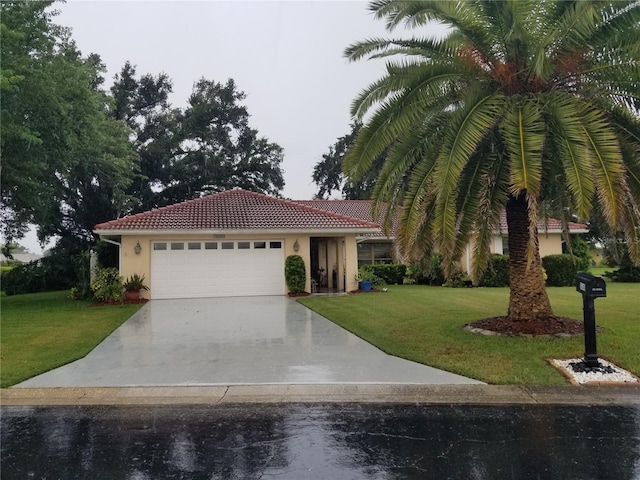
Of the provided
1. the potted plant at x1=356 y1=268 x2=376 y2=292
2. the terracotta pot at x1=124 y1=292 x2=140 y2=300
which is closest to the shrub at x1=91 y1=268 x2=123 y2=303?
the terracotta pot at x1=124 y1=292 x2=140 y2=300

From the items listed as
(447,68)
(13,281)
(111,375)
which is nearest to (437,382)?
(111,375)

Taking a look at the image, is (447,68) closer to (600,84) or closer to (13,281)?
(600,84)

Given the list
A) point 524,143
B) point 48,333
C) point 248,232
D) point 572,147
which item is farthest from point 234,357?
point 248,232

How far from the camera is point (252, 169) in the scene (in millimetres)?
34250

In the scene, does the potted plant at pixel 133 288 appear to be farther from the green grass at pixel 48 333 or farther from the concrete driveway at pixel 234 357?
the concrete driveway at pixel 234 357

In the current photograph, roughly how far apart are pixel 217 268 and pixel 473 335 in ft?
37.8

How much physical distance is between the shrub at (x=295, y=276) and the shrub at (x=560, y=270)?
38.2 ft

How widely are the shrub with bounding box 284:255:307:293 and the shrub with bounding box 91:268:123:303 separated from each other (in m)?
6.14

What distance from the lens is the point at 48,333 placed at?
10977 millimetres

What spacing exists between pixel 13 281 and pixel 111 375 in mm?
23849

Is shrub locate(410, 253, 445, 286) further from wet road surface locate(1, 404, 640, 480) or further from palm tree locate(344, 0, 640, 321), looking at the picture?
wet road surface locate(1, 404, 640, 480)

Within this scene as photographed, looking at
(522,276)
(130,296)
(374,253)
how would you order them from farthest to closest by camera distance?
(374,253)
(130,296)
(522,276)

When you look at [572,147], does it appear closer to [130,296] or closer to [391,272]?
[130,296]

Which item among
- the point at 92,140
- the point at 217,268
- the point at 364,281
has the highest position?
the point at 92,140
